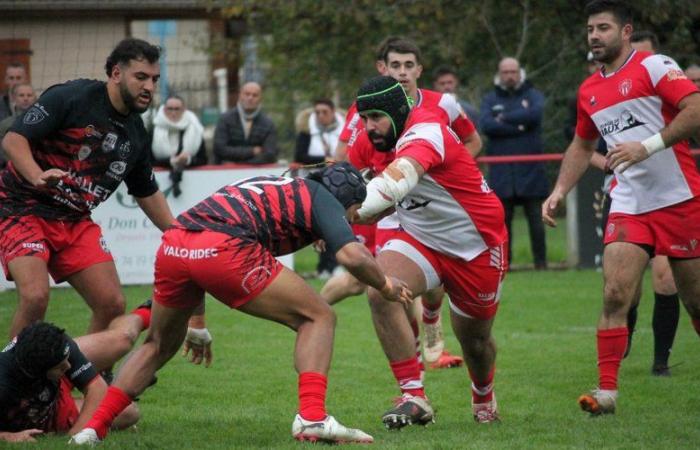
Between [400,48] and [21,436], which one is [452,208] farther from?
[21,436]

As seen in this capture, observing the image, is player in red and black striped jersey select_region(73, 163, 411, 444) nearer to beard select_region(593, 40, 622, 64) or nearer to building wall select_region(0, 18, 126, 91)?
beard select_region(593, 40, 622, 64)

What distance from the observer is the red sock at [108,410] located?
259 inches

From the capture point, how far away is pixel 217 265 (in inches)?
243

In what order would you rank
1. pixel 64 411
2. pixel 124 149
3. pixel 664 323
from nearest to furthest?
pixel 64 411
pixel 124 149
pixel 664 323

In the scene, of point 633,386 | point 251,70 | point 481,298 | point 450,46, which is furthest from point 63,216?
point 251,70

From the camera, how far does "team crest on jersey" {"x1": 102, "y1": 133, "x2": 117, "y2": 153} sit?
25.5ft

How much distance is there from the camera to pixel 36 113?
7582 millimetres

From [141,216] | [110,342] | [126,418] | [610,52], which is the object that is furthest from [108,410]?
[141,216]

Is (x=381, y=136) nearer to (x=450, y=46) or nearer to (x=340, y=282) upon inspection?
(x=340, y=282)

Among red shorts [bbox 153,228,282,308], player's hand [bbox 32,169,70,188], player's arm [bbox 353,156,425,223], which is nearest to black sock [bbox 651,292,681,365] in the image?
player's arm [bbox 353,156,425,223]

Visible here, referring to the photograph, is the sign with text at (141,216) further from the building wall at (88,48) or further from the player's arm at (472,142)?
the player's arm at (472,142)

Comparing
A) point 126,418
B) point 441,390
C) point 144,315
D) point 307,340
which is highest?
point 307,340

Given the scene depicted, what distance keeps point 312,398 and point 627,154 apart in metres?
2.36

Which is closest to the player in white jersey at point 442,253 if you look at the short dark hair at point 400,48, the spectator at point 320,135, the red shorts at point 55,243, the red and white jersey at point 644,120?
the red and white jersey at point 644,120
